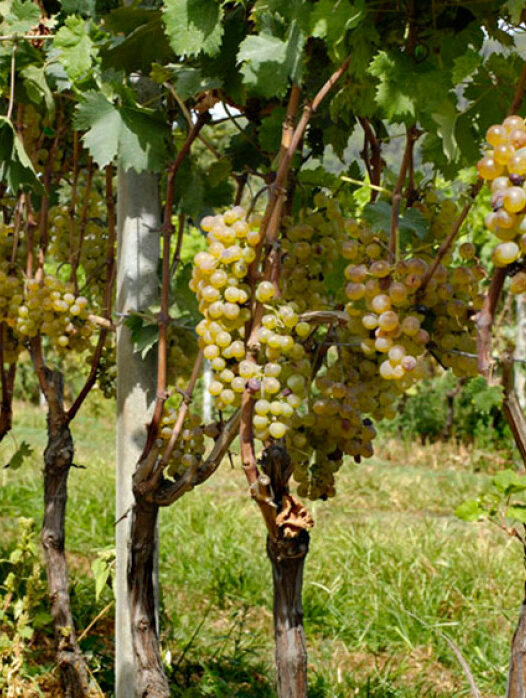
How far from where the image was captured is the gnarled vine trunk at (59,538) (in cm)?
230

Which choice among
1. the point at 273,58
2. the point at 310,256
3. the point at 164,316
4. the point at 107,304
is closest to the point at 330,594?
the point at 107,304

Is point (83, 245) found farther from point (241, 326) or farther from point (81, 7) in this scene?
point (241, 326)

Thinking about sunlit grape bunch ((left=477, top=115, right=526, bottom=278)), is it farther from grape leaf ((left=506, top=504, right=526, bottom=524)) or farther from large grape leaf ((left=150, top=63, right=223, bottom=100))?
large grape leaf ((left=150, top=63, right=223, bottom=100))

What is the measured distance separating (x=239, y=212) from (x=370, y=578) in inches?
123

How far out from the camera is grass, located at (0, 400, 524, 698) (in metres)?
2.96

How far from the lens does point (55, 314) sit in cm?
212

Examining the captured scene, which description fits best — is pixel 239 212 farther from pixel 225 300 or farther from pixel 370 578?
pixel 370 578

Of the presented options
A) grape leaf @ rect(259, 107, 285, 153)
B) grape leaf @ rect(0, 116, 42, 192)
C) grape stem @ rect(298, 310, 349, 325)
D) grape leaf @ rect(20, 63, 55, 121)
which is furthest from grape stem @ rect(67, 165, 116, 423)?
grape stem @ rect(298, 310, 349, 325)

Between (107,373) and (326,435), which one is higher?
(107,373)

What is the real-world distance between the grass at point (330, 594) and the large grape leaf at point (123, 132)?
1205mm

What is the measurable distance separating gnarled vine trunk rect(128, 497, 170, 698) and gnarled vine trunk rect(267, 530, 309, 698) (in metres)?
0.44

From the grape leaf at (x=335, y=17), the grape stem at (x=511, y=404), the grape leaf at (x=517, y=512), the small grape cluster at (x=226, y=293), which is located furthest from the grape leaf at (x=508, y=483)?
the grape leaf at (x=335, y=17)

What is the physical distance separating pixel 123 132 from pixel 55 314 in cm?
71

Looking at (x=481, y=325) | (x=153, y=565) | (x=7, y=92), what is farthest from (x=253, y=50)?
(x=153, y=565)
